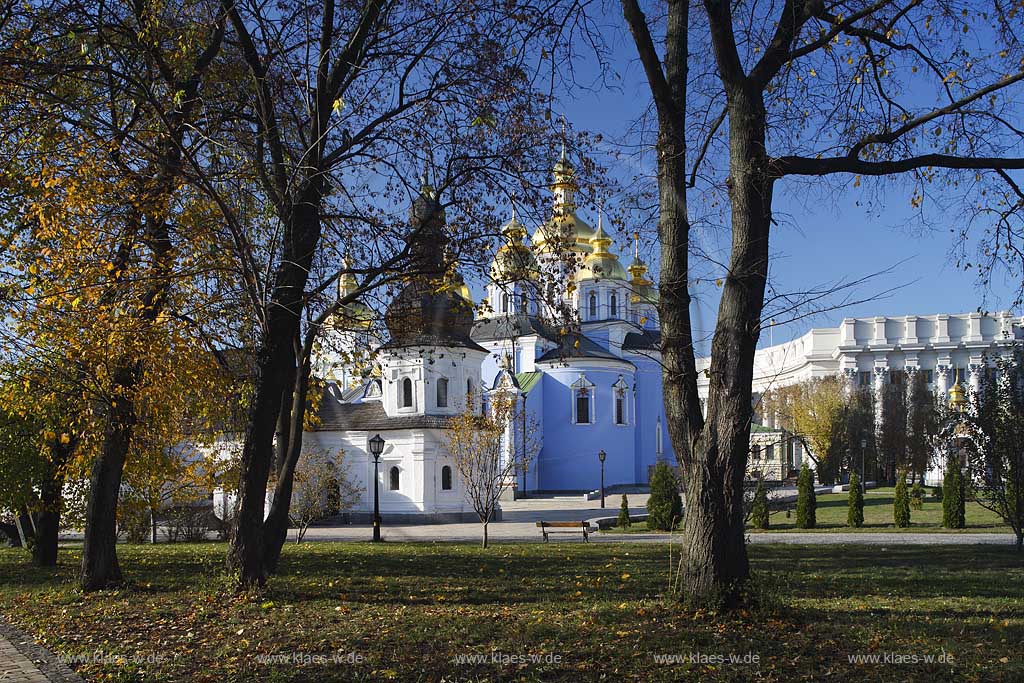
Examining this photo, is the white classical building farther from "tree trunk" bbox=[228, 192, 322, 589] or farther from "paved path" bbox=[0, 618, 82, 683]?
"paved path" bbox=[0, 618, 82, 683]

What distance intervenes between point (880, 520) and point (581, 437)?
25039 millimetres

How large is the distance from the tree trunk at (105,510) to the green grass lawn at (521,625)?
0.38 metres

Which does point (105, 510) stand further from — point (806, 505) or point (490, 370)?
point (490, 370)

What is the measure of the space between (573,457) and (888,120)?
45492 mm

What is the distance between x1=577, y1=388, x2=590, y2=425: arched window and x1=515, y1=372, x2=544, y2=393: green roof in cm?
251

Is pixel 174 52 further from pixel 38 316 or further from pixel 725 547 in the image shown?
pixel 725 547

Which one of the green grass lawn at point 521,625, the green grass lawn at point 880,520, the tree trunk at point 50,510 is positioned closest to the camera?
the green grass lawn at point 521,625

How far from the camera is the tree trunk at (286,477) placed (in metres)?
11.7

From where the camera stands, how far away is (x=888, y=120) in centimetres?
912

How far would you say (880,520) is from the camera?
30.1 m

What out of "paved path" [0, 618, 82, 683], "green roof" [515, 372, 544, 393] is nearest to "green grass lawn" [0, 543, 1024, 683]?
"paved path" [0, 618, 82, 683]

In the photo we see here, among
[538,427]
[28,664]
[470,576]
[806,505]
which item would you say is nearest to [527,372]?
[538,427]

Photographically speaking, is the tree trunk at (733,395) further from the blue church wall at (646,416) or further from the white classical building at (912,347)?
the white classical building at (912,347)

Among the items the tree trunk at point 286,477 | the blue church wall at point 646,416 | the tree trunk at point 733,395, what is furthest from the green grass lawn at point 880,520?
the blue church wall at point 646,416
